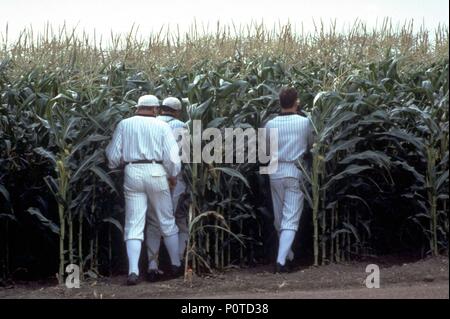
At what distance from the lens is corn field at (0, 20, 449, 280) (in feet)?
30.6

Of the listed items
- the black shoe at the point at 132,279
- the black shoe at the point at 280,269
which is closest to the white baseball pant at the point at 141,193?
the black shoe at the point at 132,279

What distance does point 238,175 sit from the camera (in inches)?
360

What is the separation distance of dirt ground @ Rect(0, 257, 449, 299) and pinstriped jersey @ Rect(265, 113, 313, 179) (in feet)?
3.51

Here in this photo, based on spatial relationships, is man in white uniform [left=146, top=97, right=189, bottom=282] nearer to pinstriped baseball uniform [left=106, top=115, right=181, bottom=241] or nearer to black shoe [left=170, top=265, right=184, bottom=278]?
black shoe [left=170, top=265, right=184, bottom=278]

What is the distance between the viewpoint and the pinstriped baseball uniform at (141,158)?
9172mm

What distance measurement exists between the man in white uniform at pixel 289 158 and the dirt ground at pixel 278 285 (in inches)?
15.1

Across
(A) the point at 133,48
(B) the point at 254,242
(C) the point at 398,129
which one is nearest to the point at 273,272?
(B) the point at 254,242

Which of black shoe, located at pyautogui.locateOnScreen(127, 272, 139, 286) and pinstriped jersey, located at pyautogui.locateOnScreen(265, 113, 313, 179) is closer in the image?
black shoe, located at pyautogui.locateOnScreen(127, 272, 139, 286)

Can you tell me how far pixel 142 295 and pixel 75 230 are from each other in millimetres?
1699

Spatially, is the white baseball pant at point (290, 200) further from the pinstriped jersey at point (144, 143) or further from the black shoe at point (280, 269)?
the pinstriped jersey at point (144, 143)

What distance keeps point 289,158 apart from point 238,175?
69 centimetres

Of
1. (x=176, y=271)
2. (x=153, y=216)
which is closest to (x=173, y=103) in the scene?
(x=153, y=216)

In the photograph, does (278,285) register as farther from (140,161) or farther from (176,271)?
(140,161)

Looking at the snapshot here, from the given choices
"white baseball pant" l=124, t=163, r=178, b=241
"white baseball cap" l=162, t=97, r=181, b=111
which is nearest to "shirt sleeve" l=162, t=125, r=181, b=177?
"white baseball pant" l=124, t=163, r=178, b=241
